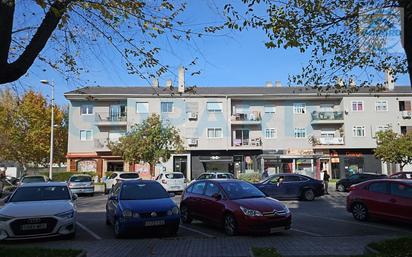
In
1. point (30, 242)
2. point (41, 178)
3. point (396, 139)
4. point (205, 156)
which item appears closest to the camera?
point (30, 242)

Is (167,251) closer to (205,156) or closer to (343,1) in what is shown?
(343,1)

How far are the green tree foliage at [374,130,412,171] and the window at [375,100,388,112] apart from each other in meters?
8.84

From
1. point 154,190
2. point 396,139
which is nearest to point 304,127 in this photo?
point 396,139

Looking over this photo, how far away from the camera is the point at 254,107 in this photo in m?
53.5

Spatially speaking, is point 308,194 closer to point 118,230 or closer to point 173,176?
point 173,176

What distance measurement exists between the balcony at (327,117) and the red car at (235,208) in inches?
1583

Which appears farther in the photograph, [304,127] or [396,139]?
[304,127]

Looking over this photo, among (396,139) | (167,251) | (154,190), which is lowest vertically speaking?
(167,251)

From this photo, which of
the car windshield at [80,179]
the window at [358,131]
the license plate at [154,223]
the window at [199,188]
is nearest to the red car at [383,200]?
the window at [199,188]

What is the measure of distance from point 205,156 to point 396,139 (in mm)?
20196

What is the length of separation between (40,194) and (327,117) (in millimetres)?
44069

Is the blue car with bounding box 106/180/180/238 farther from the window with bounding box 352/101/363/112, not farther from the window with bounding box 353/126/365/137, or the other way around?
the window with bounding box 352/101/363/112

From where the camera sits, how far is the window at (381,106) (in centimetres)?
5253

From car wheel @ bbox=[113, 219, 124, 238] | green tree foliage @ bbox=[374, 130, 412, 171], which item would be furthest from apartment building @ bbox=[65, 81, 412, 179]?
car wheel @ bbox=[113, 219, 124, 238]
